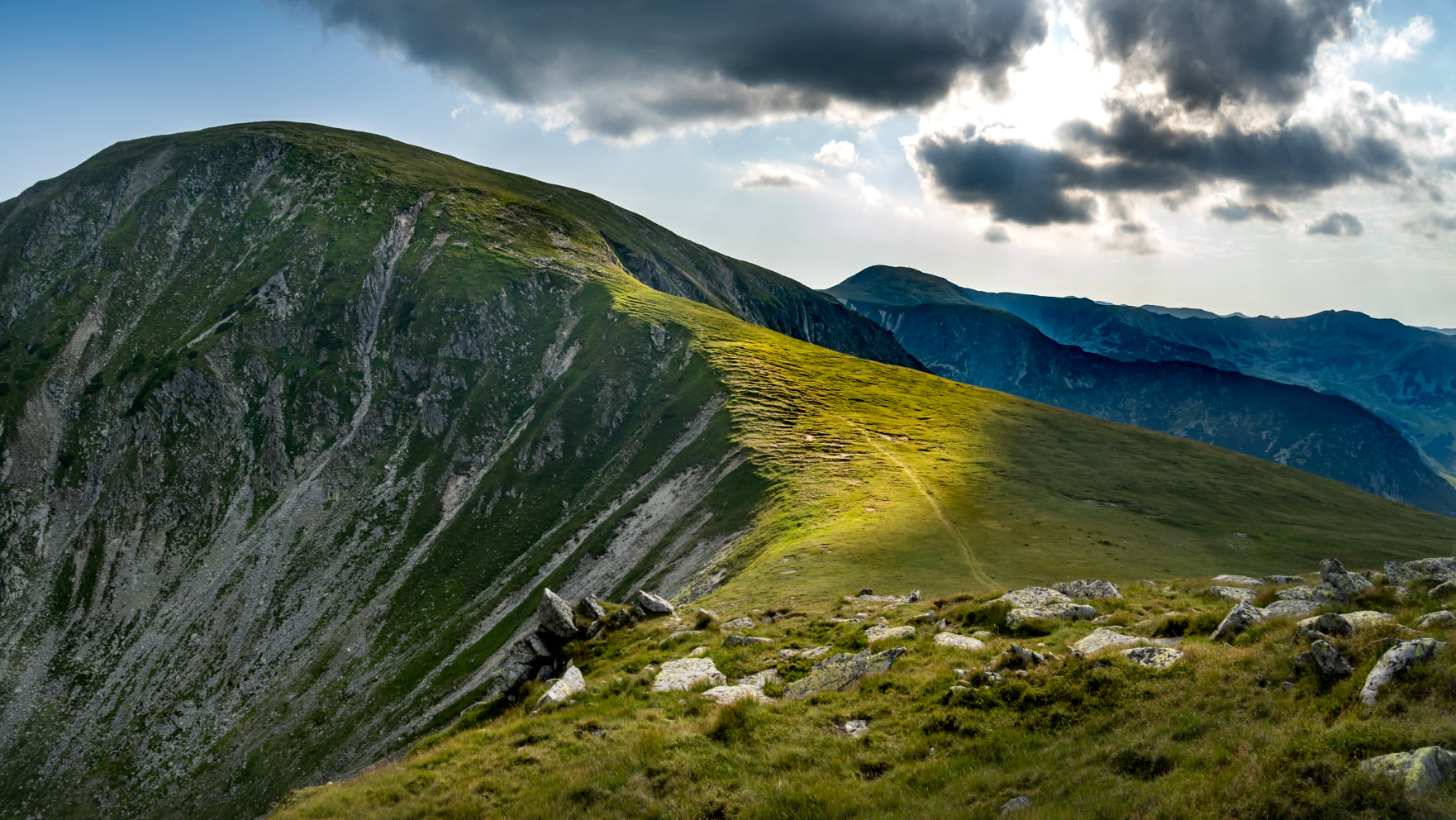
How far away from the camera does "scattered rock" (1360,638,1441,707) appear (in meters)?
13.1

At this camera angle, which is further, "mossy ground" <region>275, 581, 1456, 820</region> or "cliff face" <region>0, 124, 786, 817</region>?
"cliff face" <region>0, 124, 786, 817</region>

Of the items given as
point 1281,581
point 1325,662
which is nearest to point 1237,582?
point 1281,581

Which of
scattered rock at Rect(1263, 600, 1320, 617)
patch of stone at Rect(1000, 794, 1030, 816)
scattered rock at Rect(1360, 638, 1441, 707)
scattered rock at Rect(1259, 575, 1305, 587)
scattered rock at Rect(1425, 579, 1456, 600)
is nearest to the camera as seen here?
scattered rock at Rect(1360, 638, 1441, 707)

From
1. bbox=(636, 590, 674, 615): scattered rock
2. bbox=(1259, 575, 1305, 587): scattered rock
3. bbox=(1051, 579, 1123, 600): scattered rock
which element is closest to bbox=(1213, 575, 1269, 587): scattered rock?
bbox=(1259, 575, 1305, 587): scattered rock

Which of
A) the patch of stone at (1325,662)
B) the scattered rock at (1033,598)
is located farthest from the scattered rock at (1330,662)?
the scattered rock at (1033,598)

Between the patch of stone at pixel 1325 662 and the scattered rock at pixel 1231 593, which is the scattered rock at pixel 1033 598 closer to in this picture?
the scattered rock at pixel 1231 593

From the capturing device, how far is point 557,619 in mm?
32469

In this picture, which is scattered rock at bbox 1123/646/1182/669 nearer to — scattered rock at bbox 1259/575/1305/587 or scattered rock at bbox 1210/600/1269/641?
scattered rock at bbox 1210/600/1269/641

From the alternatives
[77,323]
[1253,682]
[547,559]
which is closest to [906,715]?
[1253,682]

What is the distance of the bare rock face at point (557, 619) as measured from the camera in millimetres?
32219

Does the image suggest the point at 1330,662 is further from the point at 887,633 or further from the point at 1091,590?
the point at 1091,590

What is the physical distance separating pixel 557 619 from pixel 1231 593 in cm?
3030

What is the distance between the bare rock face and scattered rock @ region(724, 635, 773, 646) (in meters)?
8.40

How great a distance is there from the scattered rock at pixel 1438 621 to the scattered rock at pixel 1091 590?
13.6 meters
